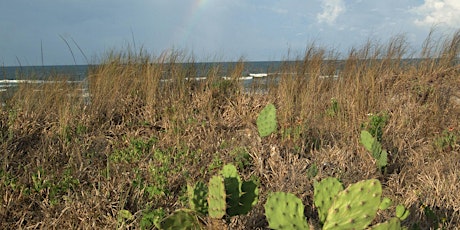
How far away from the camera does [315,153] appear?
4.08 meters

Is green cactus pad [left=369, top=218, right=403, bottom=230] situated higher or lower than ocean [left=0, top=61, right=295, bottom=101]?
lower

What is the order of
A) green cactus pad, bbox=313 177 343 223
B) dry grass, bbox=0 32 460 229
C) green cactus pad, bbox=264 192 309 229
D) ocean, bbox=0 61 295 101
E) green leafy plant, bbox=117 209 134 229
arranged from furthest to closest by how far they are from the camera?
ocean, bbox=0 61 295 101
dry grass, bbox=0 32 460 229
green leafy plant, bbox=117 209 134 229
green cactus pad, bbox=313 177 343 223
green cactus pad, bbox=264 192 309 229

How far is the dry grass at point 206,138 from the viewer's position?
319cm

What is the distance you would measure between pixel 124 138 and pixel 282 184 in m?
2.00

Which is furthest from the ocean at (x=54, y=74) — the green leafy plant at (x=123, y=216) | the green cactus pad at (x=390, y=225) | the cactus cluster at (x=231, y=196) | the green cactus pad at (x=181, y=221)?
the green cactus pad at (x=390, y=225)

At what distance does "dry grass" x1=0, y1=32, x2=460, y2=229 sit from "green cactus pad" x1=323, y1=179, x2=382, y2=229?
81cm

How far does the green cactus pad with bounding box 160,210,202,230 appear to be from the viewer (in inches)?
97.5

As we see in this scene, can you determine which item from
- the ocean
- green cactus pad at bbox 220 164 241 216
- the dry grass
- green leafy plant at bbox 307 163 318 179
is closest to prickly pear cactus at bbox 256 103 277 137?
the dry grass

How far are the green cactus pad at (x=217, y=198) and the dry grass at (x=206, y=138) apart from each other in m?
0.51

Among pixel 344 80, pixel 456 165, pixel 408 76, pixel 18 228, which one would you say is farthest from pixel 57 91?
pixel 408 76

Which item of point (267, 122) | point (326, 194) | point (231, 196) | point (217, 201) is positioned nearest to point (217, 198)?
point (217, 201)

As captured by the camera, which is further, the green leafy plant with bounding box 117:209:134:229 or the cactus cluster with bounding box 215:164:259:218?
the green leafy plant with bounding box 117:209:134:229

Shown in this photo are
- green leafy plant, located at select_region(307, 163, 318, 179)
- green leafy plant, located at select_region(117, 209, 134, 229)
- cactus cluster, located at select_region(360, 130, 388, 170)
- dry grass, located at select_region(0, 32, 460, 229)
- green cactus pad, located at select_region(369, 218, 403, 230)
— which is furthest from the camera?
cactus cluster, located at select_region(360, 130, 388, 170)

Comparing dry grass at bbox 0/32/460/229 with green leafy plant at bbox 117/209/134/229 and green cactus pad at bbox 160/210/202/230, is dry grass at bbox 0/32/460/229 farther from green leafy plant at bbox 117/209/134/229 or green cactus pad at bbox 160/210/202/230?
green cactus pad at bbox 160/210/202/230
